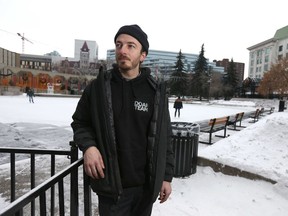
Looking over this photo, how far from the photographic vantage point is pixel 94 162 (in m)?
1.84

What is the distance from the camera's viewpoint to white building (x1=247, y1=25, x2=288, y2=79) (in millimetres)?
91688

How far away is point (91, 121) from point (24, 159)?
17.0 feet

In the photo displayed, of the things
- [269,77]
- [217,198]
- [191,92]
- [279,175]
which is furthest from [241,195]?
[191,92]

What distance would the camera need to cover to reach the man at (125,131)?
190cm

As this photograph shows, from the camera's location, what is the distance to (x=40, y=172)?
5457 mm

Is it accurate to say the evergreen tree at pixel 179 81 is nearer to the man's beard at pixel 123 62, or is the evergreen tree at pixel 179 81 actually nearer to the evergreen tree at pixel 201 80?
the evergreen tree at pixel 201 80

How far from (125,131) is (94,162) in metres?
0.31

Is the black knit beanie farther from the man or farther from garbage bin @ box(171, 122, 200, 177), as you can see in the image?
garbage bin @ box(171, 122, 200, 177)

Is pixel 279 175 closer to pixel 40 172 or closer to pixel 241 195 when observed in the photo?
pixel 241 195

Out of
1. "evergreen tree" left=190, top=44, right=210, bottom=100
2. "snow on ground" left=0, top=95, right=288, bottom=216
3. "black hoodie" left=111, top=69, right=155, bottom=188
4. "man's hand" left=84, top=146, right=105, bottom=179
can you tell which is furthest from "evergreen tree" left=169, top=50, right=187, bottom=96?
"man's hand" left=84, top=146, right=105, bottom=179

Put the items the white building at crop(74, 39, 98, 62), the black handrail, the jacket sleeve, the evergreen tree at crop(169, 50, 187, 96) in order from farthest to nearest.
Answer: the white building at crop(74, 39, 98, 62) < the evergreen tree at crop(169, 50, 187, 96) < the jacket sleeve < the black handrail

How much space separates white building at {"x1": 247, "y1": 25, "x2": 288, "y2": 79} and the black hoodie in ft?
304

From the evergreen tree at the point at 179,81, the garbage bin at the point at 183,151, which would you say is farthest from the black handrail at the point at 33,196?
the evergreen tree at the point at 179,81

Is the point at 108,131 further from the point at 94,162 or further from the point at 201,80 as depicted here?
the point at 201,80
